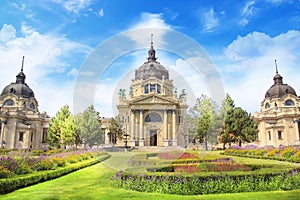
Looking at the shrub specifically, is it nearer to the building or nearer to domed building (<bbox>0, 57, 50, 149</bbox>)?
the building

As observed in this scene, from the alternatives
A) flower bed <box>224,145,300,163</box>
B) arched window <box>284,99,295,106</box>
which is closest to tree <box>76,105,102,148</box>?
flower bed <box>224,145,300,163</box>

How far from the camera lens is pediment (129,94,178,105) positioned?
5106cm

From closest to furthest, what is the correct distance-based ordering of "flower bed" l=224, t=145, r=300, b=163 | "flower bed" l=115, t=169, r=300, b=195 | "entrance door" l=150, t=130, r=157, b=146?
"flower bed" l=115, t=169, r=300, b=195 → "flower bed" l=224, t=145, r=300, b=163 → "entrance door" l=150, t=130, r=157, b=146

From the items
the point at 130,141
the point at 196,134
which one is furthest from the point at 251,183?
the point at 130,141

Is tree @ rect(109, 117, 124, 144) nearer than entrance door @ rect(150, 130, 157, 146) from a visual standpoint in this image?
Yes

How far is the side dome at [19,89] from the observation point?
6216 centimetres

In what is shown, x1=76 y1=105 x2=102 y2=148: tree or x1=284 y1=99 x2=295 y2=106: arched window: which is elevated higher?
x1=284 y1=99 x2=295 y2=106: arched window

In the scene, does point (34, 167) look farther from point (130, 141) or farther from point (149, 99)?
point (149, 99)

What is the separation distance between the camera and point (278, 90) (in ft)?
208

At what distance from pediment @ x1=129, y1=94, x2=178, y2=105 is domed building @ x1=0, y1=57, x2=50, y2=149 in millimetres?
24063

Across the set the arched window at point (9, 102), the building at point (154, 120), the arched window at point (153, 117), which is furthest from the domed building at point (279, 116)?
the arched window at point (9, 102)

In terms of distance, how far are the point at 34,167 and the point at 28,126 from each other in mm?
43365

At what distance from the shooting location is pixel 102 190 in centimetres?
1021

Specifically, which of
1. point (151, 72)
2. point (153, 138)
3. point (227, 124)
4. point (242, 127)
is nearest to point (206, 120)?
point (227, 124)
